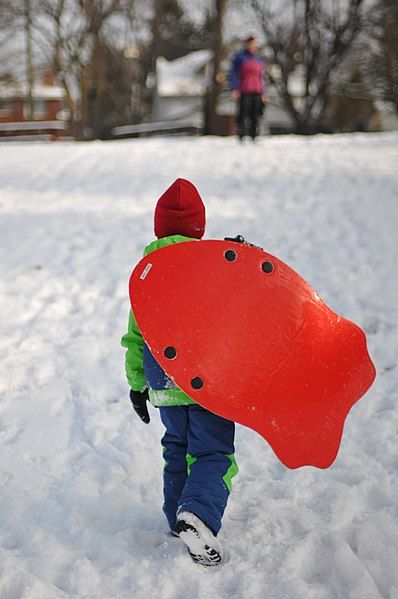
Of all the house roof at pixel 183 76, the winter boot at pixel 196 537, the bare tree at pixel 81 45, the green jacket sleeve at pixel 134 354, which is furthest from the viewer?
the house roof at pixel 183 76

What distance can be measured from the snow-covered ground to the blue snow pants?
0.75ft

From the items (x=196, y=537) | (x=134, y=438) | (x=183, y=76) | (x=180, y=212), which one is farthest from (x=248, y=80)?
(x=183, y=76)

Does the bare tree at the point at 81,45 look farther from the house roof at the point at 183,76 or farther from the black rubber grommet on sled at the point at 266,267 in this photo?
the black rubber grommet on sled at the point at 266,267

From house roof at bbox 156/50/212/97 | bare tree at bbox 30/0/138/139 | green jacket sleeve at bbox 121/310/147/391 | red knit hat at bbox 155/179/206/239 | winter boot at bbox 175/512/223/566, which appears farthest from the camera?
house roof at bbox 156/50/212/97

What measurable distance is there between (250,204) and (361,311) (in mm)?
2840

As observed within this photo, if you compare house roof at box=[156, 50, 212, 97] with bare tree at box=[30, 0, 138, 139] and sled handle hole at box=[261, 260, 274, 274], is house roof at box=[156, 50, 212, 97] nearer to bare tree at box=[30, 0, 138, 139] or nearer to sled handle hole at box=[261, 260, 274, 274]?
bare tree at box=[30, 0, 138, 139]

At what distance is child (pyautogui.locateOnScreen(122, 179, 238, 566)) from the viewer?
2197mm

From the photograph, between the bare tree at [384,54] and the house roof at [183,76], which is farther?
the house roof at [183,76]

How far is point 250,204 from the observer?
7.31m

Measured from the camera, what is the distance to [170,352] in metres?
2.28

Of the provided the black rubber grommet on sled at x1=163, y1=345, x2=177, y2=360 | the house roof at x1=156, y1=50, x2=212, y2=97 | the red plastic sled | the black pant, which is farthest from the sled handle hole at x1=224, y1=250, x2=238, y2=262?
the house roof at x1=156, y1=50, x2=212, y2=97

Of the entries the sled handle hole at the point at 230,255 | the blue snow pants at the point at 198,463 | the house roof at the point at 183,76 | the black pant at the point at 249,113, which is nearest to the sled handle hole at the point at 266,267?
the sled handle hole at the point at 230,255

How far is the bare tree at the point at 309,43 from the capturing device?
26.8m

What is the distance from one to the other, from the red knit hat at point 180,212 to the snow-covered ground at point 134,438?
3.98 ft
